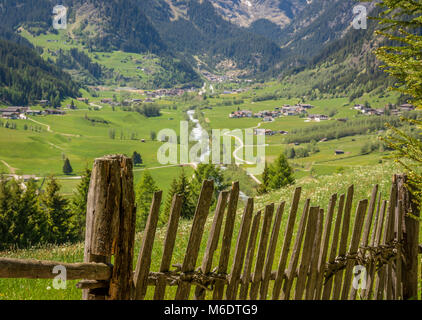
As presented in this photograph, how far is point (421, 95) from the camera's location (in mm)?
4863

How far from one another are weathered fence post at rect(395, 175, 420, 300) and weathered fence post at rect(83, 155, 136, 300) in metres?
4.19

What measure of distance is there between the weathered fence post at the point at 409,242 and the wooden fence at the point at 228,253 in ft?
0.04

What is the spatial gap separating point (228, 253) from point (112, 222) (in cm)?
133

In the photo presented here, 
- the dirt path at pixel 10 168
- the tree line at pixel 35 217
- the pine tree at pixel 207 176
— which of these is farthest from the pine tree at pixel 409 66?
the dirt path at pixel 10 168

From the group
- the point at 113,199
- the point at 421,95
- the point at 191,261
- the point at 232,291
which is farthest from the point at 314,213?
the point at 113,199

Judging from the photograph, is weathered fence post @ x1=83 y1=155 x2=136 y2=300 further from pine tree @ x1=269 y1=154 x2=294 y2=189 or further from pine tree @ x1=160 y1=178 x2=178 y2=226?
pine tree @ x1=269 y1=154 x2=294 y2=189

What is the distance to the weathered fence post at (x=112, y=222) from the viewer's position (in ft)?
9.92

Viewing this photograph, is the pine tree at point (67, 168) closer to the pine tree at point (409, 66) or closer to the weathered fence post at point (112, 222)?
the pine tree at point (409, 66)

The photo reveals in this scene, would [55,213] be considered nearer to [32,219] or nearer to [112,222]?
[32,219]

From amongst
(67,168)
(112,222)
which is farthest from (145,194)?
(67,168)

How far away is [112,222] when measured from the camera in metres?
3.04

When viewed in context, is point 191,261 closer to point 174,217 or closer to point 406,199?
point 174,217

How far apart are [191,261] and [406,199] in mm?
3616

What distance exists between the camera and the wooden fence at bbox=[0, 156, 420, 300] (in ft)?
9.94
